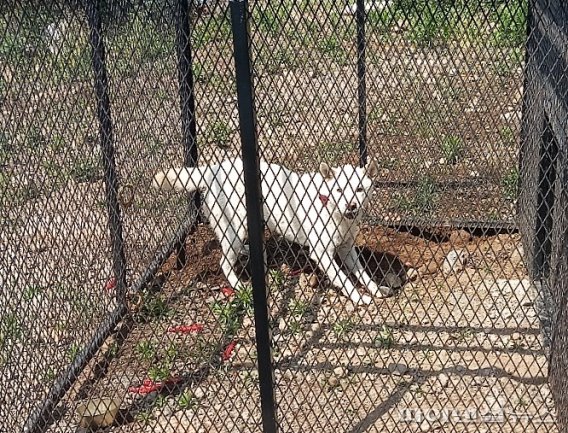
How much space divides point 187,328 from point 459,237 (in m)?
1.71

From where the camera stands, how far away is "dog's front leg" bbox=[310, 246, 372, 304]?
13.4ft

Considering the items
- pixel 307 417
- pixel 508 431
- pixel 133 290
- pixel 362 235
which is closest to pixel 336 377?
pixel 307 417

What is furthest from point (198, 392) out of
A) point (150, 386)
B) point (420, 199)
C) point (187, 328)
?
point (420, 199)

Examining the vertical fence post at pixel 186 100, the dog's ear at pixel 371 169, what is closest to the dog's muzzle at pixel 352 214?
the dog's ear at pixel 371 169

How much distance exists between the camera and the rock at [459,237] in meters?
4.58

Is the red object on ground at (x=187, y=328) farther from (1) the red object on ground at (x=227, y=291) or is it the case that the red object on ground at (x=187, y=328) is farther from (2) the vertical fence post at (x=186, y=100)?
(2) the vertical fence post at (x=186, y=100)

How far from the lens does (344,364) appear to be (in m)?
3.49

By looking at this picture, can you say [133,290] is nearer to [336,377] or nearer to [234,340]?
[234,340]

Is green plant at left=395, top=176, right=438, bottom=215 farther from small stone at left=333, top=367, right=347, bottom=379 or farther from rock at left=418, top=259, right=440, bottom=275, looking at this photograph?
small stone at left=333, top=367, right=347, bottom=379

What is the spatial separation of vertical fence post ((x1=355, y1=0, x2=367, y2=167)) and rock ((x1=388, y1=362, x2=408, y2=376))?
1645 millimetres

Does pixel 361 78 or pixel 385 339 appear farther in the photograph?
pixel 361 78

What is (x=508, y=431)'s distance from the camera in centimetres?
299

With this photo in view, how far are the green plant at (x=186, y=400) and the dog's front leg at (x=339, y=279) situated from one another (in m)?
1.03

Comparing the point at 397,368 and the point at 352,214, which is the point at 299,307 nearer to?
the point at 352,214
